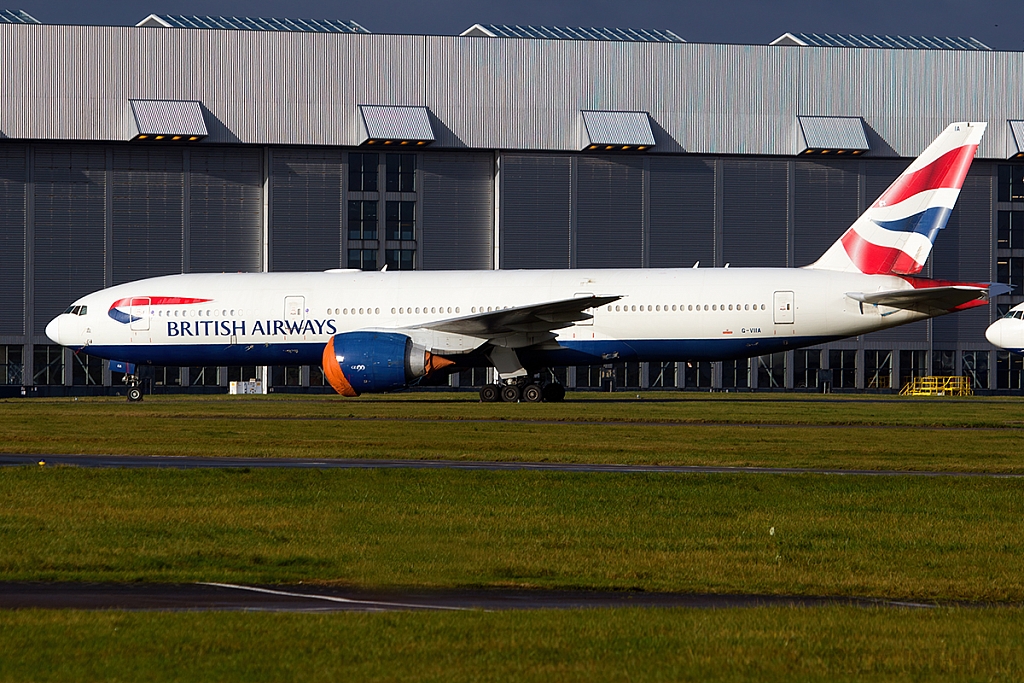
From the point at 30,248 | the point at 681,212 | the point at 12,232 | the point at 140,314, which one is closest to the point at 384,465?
the point at 140,314

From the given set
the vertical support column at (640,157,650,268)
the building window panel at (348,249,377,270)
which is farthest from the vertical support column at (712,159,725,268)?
the building window panel at (348,249,377,270)

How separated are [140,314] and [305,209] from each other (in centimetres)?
2384

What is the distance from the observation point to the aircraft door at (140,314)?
39.2 meters

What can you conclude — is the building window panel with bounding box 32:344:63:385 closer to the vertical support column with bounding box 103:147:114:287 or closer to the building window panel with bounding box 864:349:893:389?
the vertical support column with bounding box 103:147:114:287

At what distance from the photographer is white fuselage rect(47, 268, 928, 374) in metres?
36.4

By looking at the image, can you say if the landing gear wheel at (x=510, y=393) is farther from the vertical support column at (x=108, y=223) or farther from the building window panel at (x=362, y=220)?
the vertical support column at (x=108, y=223)

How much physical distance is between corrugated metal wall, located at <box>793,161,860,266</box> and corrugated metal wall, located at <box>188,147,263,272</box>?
27.1 metres

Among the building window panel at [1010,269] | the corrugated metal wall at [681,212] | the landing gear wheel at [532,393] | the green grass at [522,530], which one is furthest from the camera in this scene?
the building window panel at [1010,269]

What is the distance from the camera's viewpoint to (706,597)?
9.18 m

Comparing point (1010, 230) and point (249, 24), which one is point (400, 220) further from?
point (1010, 230)

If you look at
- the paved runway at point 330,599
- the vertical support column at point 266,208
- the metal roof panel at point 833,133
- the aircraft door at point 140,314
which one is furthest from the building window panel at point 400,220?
the paved runway at point 330,599

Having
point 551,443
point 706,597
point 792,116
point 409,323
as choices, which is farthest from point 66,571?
point 792,116

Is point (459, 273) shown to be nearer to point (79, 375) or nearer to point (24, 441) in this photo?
point (24, 441)

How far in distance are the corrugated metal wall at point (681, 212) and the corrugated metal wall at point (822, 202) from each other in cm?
451
